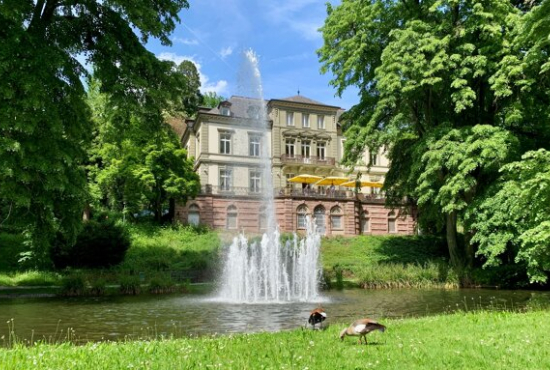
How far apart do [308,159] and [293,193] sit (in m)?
6.91

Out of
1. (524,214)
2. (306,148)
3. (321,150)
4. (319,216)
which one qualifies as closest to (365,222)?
(319,216)

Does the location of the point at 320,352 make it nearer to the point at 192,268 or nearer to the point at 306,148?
the point at 192,268

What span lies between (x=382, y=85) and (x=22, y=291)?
17.4 metres

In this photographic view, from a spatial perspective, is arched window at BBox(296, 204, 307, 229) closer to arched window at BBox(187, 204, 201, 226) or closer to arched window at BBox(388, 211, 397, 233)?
arched window at BBox(187, 204, 201, 226)

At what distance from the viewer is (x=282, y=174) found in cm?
5025

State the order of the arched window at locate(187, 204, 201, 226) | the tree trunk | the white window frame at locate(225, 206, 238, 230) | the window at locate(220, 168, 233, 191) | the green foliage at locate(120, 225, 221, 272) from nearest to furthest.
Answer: the tree trunk, the green foliage at locate(120, 225, 221, 272), the arched window at locate(187, 204, 201, 226), the white window frame at locate(225, 206, 238, 230), the window at locate(220, 168, 233, 191)

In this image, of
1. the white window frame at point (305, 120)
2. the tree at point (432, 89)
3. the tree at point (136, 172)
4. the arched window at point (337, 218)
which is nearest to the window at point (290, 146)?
the white window frame at point (305, 120)

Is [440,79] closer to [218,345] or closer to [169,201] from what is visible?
[218,345]

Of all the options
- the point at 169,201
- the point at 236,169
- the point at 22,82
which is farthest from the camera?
the point at 236,169

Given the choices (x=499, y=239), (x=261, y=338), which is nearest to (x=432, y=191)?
(x=499, y=239)

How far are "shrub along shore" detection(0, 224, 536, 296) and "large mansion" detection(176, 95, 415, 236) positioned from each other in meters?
5.22

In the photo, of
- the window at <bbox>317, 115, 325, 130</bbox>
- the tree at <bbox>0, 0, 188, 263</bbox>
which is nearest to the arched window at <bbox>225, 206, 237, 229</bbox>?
the window at <bbox>317, 115, 325, 130</bbox>

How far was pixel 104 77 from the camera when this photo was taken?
16.7 meters

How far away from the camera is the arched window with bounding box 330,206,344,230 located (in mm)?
46094
